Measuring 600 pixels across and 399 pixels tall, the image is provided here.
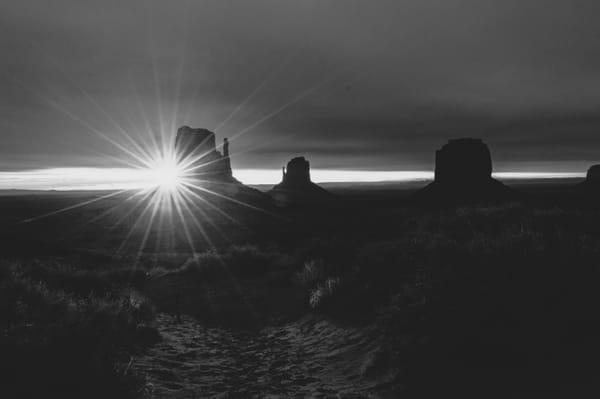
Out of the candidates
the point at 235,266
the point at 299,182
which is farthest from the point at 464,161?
the point at 235,266

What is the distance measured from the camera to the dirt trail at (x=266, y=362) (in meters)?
5.95

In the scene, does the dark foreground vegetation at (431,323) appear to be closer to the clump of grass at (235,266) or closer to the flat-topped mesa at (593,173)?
the clump of grass at (235,266)

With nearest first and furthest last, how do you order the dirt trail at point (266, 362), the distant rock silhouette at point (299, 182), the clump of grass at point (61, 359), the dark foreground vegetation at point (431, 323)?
the clump of grass at point (61, 359)
the dark foreground vegetation at point (431, 323)
the dirt trail at point (266, 362)
the distant rock silhouette at point (299, 182)

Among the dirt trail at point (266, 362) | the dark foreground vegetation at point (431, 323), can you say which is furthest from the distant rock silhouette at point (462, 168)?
the dirt trail at point (266, 362)

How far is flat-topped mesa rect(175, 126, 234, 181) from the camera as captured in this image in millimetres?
135375

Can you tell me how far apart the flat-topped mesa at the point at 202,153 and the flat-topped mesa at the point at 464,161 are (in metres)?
80.8

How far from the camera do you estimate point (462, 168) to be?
4865 inches

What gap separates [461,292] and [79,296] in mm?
11582

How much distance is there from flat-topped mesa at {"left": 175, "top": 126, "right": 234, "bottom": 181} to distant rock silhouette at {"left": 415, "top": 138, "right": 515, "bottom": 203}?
74641 millimetres

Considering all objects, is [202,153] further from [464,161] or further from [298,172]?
[464,161]

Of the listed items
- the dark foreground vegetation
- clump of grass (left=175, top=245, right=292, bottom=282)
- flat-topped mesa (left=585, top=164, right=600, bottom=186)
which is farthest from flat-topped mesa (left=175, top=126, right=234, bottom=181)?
flat-topped mesa (left=585, top=164, right=600, bottom=186)

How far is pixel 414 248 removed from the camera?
1073 cm

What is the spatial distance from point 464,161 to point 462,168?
8.47 ft

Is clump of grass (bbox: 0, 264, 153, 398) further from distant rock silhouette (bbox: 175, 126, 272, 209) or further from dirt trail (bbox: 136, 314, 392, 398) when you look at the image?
distant rock silhouette (bbox: 175, 126, 272, 209)
